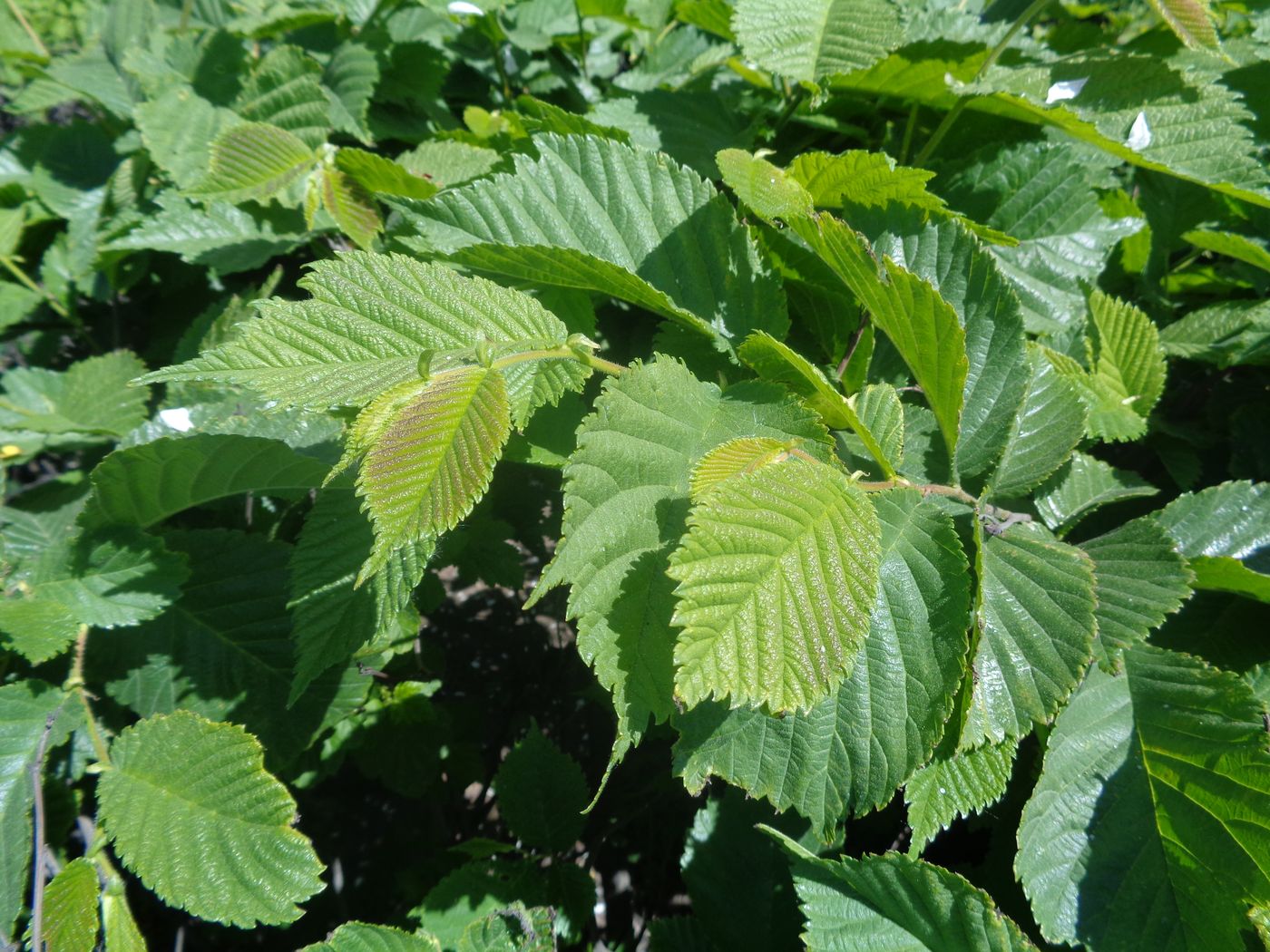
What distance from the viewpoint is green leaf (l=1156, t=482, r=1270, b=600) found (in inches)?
38.6

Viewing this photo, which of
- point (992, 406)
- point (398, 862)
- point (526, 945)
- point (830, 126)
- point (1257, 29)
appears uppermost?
point (1257, 29)

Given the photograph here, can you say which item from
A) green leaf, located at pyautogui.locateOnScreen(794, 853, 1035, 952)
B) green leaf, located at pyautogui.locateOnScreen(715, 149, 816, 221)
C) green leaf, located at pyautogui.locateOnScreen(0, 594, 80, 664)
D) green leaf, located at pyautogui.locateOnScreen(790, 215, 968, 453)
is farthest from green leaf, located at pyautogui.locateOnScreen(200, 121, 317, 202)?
green leaf, located at pyautogui.locateOnScreen(794, 853, 1035, 952)

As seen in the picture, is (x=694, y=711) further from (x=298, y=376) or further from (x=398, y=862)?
(x=398, y=862)

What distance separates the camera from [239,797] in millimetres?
965

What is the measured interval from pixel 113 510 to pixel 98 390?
0.49m

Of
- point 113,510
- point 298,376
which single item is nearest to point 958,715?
point 298,376

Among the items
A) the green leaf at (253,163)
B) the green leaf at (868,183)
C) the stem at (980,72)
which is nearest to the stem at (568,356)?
the green leaf at (868,183)

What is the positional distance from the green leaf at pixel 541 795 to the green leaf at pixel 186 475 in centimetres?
58

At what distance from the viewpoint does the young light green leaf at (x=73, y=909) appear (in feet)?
3.01

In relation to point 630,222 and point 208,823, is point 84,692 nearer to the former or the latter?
point 208,823

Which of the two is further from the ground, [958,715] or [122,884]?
[958,715]

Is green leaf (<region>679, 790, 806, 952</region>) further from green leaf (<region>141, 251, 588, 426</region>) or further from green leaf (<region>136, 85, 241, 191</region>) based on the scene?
green leaf (<region>136, 85, 241, 191</region>)

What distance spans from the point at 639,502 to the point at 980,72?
2.66ft

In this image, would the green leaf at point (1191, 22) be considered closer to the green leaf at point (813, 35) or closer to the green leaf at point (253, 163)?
the green leaf at point (813, 35)
